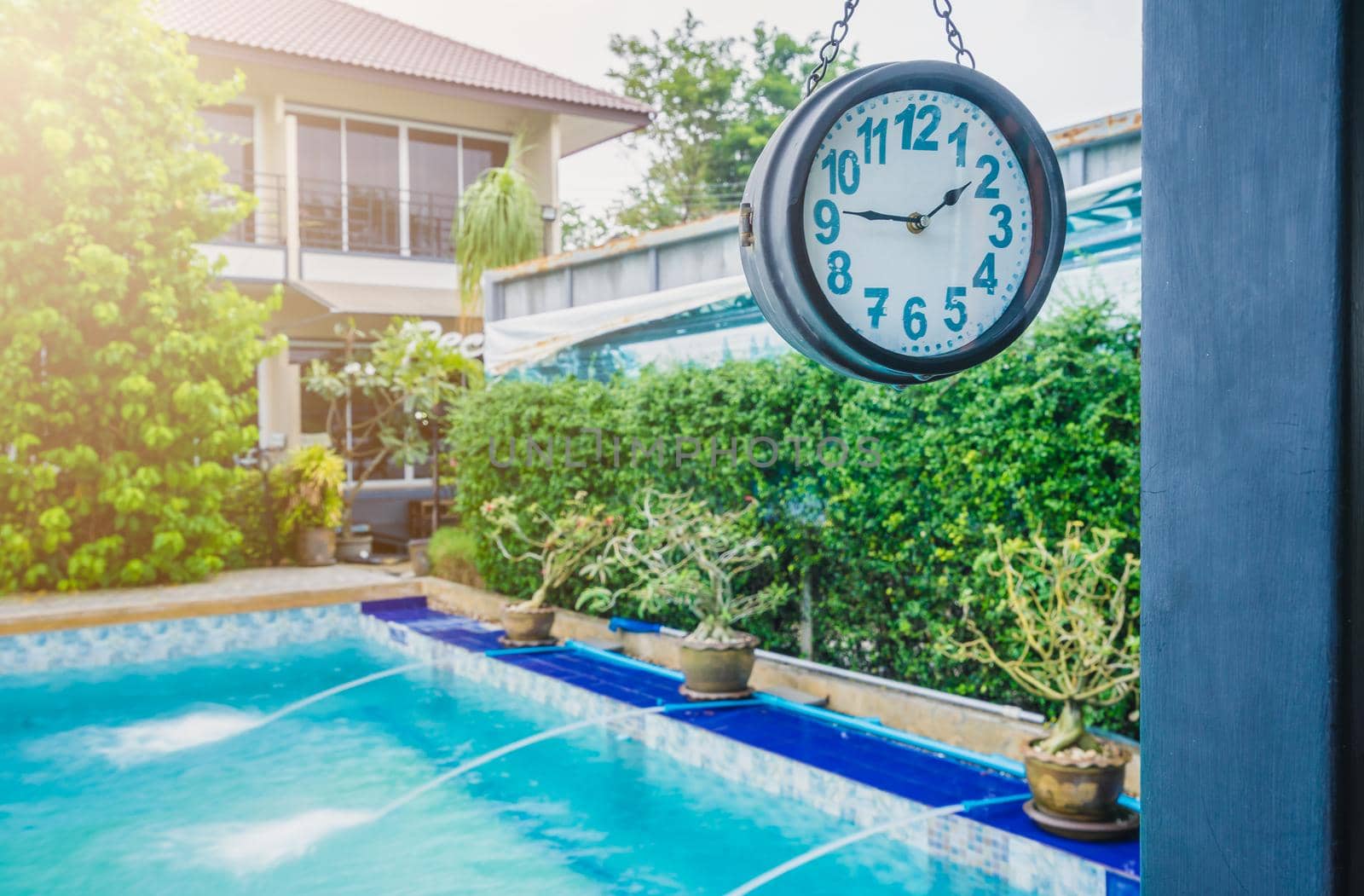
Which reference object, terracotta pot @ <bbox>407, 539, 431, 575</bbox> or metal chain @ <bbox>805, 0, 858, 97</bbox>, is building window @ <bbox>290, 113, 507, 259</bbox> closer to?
terracotta pot @ <bbox>407, 539, 431, 575</bbox>

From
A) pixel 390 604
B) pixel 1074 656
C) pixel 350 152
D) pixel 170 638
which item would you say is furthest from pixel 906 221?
pixel 350 152

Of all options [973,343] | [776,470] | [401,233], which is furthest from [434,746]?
[401,233]

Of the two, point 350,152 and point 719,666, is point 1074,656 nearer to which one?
point 719,666

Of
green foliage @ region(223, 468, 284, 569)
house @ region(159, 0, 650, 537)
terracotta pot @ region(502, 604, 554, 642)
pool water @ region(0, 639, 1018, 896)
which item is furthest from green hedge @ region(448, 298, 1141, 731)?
house @ region(159, 0, 650, 537)

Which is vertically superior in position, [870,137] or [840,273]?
[870,137]

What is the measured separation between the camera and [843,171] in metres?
1.99

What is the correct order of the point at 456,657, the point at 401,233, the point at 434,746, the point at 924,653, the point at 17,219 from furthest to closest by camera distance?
the point at 401,233 < the point at 17,219 < the point at 456,657 < the point at 434,746 < the point at 924,653

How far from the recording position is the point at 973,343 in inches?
80.0

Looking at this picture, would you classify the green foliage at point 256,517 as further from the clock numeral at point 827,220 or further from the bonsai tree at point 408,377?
the clock numeral at point 827,220

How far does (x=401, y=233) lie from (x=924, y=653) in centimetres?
1262

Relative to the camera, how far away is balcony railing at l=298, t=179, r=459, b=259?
15.9 m

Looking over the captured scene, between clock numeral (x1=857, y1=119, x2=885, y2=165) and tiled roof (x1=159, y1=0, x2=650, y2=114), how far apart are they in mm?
14370

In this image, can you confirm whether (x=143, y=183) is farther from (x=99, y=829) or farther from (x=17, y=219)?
(x=99, y=829)

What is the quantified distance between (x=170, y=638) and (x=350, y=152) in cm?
931
